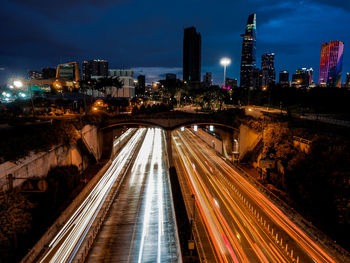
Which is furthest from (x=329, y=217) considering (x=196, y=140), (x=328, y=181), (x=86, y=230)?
(x=196, y=140)

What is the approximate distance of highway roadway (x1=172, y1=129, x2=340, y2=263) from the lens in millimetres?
18203

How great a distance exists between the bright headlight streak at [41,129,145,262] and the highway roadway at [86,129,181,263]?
1548 millimetres

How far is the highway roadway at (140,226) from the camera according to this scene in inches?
743

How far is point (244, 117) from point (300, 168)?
21189 millimetres

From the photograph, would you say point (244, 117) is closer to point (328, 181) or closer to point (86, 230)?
point (328, 181)

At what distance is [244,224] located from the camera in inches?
886

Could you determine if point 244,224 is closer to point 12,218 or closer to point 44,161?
point 12,218

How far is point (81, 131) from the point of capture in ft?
124

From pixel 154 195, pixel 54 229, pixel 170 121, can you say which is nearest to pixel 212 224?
pixel 154 195

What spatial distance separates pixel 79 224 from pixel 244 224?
52.2ft

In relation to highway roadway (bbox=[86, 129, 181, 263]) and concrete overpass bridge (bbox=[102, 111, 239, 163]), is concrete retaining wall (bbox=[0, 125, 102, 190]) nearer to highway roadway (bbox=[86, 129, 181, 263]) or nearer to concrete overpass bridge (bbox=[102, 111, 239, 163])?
concrete overpass bridge (bbox=[102, 111, 239, 163])

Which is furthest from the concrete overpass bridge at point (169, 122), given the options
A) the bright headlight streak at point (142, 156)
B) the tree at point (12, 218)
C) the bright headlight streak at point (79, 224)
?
the tree at point (12, 218)

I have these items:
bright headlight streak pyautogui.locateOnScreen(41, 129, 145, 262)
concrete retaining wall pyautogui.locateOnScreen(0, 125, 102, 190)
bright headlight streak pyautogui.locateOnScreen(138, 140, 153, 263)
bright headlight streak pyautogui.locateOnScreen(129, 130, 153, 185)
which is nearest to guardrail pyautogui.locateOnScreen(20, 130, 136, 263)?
bright headlight streak pyautogui.locateOnScreen(41, 129, 145, 262)

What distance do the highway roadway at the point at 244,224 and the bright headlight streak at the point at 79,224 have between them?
11.3m
